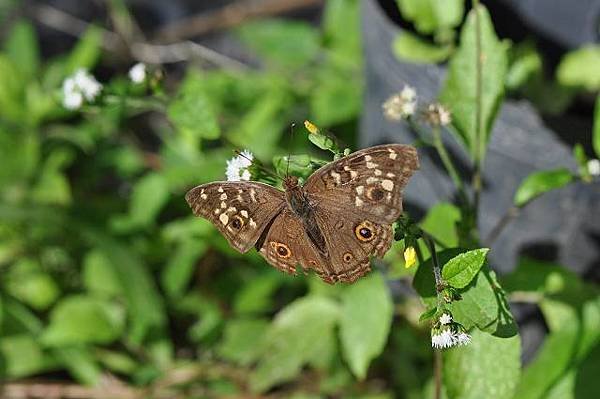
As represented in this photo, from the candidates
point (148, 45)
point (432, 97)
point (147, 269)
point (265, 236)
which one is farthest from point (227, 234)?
point (148, 45)

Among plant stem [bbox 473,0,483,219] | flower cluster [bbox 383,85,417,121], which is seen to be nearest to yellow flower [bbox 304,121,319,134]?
flower cluster [bbox 383,85,417,121]

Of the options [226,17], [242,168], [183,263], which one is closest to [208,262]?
[183,263]

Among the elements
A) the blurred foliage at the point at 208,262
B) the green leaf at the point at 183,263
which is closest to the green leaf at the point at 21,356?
the blurred foliage at the point at 208,262

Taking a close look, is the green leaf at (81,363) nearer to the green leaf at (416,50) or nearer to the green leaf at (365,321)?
the green leaf at (365,321)

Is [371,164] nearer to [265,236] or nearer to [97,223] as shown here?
[265,236]

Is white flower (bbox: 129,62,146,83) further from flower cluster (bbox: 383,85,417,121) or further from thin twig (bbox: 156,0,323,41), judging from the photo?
thin twig (bbox: 156,0,323,41)

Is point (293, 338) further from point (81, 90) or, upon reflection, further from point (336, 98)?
point (81, 90)
